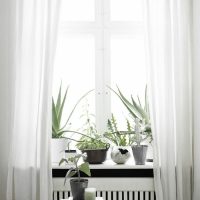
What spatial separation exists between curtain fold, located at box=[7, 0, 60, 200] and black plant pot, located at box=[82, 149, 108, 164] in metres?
0.30

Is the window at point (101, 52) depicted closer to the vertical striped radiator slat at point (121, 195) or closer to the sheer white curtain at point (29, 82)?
the sheer white curtain at point (29, 82)

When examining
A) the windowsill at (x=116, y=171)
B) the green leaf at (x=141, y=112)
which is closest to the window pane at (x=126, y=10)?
the green leaf at (x=141, y=112)

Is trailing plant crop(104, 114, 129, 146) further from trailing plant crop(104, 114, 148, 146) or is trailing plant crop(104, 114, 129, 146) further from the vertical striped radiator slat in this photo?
the vertical striped radiator slat

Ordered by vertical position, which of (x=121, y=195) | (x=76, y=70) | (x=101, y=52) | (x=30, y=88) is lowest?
(x=121, y=195)

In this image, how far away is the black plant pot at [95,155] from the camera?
2.89m

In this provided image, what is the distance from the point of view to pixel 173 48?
2.83 m

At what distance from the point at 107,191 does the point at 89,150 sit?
1.05ft

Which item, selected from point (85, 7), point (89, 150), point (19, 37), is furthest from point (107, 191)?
point (85, 7)

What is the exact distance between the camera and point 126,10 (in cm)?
322

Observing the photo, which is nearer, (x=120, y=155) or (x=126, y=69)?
(x=120, y=155)

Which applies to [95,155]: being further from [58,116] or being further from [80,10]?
[80,10]

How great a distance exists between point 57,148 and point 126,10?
124 centimetres

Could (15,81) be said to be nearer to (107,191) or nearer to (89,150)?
(89,150)

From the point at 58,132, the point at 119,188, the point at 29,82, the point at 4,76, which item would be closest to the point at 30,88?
the point at 29,82
